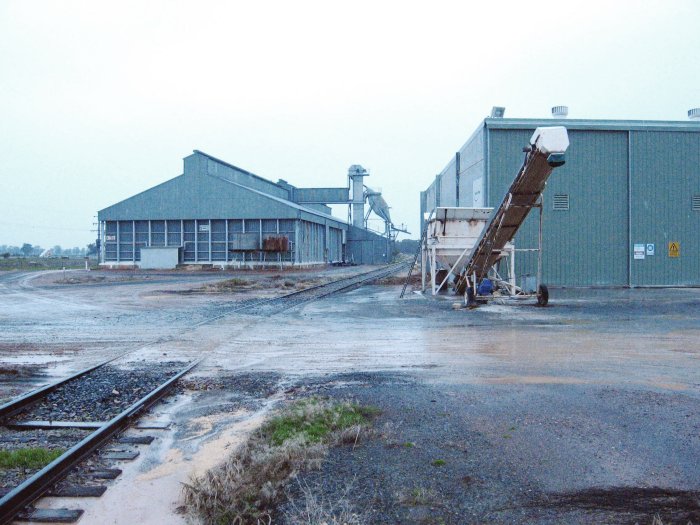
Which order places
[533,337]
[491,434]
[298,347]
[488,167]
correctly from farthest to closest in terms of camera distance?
[488,167], [533,337], [298,347], [491,434]

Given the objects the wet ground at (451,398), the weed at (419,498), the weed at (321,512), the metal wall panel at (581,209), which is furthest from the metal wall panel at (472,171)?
the weed at (321,512)

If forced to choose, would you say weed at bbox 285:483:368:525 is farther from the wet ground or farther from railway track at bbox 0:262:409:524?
railway track at bbox 0:262:409:524

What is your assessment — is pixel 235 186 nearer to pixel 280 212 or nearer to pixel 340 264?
pixel 280 212

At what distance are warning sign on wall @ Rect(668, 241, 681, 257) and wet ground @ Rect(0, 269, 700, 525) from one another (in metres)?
9.97

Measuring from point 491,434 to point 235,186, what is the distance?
45.4 m

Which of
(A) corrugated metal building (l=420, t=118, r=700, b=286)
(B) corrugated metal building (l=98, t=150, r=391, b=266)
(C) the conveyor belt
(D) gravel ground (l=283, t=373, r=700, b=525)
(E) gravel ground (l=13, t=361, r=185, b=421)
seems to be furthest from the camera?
(B) corrugated metal building (l=98, t=150, r=391, b=266)

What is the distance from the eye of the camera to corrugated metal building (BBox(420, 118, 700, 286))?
81.6 ft

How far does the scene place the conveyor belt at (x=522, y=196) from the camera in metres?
13.4

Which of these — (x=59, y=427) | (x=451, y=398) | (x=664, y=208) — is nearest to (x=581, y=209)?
(x=664, y=208)

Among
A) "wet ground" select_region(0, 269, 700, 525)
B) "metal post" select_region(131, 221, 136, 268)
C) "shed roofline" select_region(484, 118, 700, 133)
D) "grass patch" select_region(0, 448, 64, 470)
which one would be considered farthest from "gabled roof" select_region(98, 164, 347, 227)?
"grass patch" select_region(0, 448, 64, 470)

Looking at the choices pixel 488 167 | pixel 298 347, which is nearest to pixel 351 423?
pixel 298 347

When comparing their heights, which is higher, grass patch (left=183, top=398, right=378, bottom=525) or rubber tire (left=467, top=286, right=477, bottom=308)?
rubber tire (left=467, top=286, right=477, bottom=308)

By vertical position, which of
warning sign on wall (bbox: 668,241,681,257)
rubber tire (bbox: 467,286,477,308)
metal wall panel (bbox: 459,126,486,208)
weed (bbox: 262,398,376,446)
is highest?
metal wall panel (bbox: 459,126,486,208)

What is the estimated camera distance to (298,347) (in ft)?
36.6
